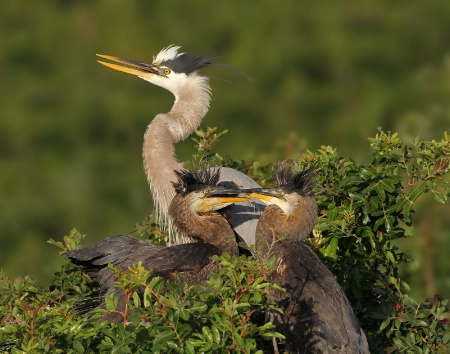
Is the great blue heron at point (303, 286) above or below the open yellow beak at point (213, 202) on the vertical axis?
below

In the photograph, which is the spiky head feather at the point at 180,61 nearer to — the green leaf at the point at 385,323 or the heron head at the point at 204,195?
the heron head at the point at 204,195

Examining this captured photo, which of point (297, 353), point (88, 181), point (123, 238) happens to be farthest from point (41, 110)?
point (297, 353)

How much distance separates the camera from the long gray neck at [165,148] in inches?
278

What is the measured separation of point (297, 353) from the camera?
5.05m

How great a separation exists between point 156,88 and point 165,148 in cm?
1579

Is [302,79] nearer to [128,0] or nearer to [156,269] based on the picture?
[128,0]

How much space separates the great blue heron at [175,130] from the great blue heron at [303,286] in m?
0.71

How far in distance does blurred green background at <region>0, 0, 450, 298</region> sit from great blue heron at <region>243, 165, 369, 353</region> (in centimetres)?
831

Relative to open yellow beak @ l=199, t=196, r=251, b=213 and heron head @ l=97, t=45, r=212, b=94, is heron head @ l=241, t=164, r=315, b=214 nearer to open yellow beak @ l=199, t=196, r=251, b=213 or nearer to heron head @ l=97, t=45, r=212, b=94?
open yellow beak @ l=199, t=196, r=251, b=213

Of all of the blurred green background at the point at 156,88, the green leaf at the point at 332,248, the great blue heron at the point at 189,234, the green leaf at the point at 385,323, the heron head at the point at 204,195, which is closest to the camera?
the green leaf at the point at 385,323

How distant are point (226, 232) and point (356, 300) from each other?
813 mm

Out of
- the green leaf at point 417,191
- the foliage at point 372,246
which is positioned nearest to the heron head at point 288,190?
the foliage at point 372,246

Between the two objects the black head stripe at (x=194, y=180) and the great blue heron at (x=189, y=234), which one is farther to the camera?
the black head stripe at (x=194, y=180)

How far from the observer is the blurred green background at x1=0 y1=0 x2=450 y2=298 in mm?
17933
